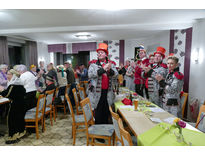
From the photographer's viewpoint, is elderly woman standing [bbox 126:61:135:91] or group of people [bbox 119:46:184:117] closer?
group of people [bbox 119:46:184:117]

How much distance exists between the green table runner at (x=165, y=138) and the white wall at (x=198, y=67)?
2486mm

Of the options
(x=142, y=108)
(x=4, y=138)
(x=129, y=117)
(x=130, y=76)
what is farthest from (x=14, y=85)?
(x=130, y=76)

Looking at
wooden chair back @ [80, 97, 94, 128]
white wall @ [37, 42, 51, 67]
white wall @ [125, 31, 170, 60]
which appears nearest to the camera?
wooden chair back @ [80, 97, 94, 128]

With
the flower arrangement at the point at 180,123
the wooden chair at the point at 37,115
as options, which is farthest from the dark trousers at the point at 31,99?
the flower arrangement at the point at 180,123

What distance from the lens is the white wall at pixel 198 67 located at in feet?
10.6

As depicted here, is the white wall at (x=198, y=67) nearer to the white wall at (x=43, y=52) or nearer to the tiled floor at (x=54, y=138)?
the tiled floor at (x=54, y=138)

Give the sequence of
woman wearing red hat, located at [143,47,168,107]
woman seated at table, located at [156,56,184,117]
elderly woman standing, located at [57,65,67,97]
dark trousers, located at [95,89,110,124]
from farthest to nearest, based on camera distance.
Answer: elderly woman standing, located at [57,65,67,97], woman wearing red hat, located at [143,47,168,107], dark trousers, located at [95,89,110,124], woman seated at table, located at [156,56,184,117]

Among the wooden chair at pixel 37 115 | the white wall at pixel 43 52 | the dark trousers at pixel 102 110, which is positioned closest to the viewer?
the dark trousers at pixel 102 110

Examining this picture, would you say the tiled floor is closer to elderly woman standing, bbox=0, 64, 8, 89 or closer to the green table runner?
the green table runner

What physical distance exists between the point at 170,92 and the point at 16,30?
498cm

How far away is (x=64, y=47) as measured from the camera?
783 cm

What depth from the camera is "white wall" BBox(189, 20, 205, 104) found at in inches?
127

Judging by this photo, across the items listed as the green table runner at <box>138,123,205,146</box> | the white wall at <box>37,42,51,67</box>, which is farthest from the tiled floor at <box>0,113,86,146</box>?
the white wall at <box>37,42,51,67</box>

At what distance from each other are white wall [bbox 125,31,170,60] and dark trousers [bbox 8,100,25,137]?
17.0 feet
